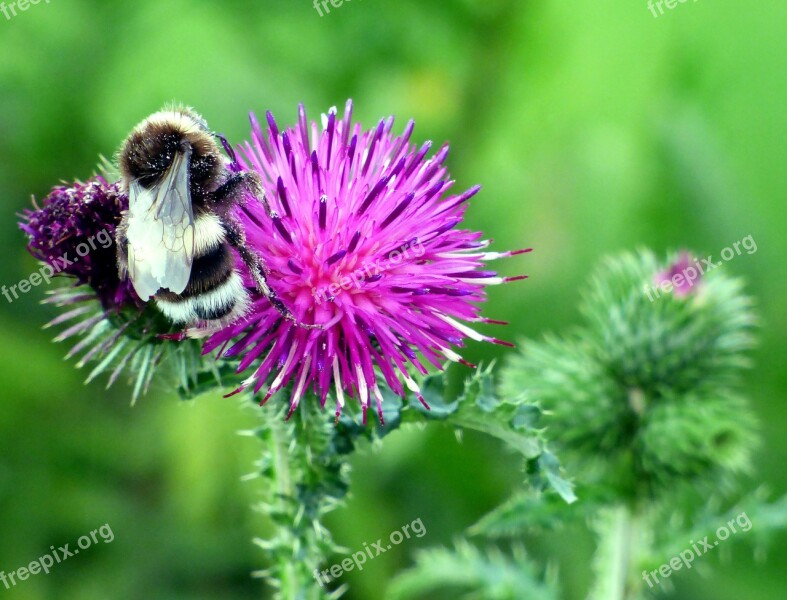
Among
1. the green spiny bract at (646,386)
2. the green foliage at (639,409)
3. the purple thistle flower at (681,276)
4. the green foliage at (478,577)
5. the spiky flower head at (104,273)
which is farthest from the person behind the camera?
the purple thistle flower at (681,276)

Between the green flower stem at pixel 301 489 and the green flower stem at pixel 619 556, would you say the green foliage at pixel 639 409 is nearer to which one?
the green flower stem at pixel 619 556

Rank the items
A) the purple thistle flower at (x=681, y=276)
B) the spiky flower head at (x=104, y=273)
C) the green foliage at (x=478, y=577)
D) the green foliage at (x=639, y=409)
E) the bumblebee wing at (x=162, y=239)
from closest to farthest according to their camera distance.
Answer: the bumblebee wing at (x=162, y=239)
the spiky flower head at (x=104, y=273)
the green foliage at (x=478, y=577)
the green foliage at (x=639, y=409)
the purple thistle flower at (x=681, y=276)

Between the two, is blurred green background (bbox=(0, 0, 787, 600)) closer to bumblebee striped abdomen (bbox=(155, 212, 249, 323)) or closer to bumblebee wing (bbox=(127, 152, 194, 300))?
bumblebee striped abdomen (bbox=(155, 212, 249, 323))

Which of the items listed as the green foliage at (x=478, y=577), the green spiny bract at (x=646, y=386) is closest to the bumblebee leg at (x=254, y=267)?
the green foliage at (x=478, y=577)

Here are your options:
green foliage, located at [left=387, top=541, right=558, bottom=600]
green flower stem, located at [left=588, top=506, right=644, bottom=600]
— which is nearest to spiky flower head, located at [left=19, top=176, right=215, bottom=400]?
green foliage, located at [left=387, top=541, right=558, bottom=600]

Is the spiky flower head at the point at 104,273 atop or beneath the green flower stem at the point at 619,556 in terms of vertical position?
atop

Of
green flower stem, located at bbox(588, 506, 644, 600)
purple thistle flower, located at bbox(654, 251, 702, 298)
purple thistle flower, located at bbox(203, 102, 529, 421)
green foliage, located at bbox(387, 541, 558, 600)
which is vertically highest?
purple thistle flower, located at bbox(203, 102, 529, 421)
